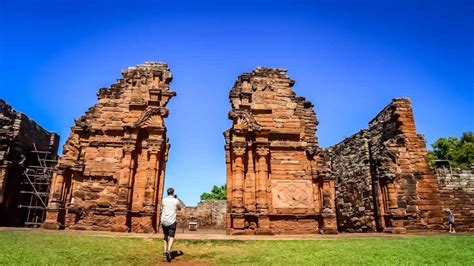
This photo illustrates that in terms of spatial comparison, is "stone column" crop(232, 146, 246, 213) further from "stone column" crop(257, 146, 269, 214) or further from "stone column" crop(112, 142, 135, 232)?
"stone column" crop(112, 142, 135, 232)

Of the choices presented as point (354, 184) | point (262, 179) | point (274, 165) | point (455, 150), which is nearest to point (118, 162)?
point (262, 179)

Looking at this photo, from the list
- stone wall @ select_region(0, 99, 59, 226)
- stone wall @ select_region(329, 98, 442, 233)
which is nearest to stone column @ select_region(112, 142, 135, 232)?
stone wall @ select_region(0, 99, 59, 226)

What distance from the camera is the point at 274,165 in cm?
1406

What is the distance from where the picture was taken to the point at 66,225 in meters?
13.1

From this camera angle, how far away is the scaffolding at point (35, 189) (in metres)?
19.4

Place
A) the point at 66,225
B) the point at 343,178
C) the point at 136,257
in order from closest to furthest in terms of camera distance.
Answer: the point at 136,257
the point at 66,225
the point at 343,178

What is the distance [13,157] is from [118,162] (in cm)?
914

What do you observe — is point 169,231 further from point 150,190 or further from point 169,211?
point 150,190

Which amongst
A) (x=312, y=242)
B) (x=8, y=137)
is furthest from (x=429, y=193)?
(x=8, y=137)

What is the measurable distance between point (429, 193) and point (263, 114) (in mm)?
9482

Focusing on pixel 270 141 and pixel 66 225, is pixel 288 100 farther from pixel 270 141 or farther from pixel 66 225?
pixel 66 225

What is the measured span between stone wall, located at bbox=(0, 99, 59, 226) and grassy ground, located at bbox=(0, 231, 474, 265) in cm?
1078

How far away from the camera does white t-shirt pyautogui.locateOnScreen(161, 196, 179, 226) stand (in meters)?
7.68

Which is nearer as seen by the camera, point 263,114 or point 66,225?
point 66,225
